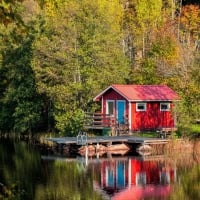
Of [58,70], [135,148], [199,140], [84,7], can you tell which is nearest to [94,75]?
[58,70]

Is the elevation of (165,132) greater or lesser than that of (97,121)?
lesser

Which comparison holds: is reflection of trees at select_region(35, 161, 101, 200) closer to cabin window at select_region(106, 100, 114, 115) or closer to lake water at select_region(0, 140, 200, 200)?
lake water at select_region(0, 140, 200, 200)

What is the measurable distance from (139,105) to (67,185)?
617 inches

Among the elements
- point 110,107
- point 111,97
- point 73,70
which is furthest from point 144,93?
point 73,70

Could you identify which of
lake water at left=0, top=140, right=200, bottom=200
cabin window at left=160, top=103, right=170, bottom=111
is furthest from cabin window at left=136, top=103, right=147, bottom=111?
lake water at left=0, top=140, right=200, bottom=200

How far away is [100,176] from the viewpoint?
1011 inches

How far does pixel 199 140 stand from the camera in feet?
105

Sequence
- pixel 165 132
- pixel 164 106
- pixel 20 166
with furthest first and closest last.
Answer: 1. pixel 164 106
2. pixel 165 132
3. pixel 20 166

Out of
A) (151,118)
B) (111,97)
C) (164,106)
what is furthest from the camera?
(164,106)

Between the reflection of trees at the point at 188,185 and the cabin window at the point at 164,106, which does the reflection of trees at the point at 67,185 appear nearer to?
the reflection of trees at the point at 188,185

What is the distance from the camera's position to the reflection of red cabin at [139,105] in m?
37.8

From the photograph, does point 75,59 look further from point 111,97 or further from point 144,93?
point 144,93

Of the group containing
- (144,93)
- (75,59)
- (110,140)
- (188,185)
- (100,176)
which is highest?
(75,59)

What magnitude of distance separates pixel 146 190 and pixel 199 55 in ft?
52.6
